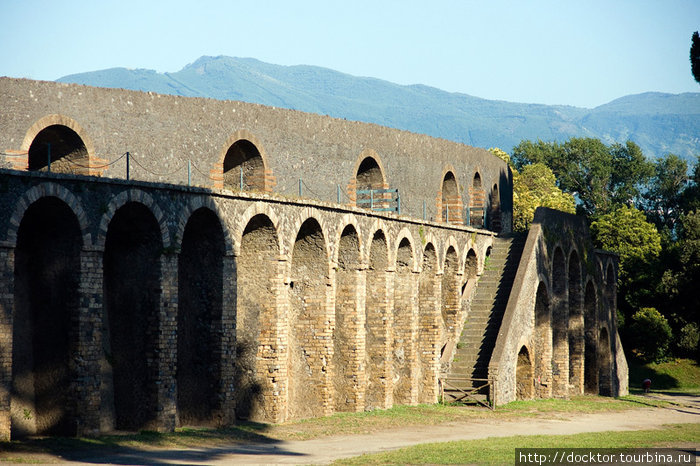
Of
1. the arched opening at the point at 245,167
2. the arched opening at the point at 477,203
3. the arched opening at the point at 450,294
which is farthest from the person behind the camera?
the arched opening at the point at 477,203

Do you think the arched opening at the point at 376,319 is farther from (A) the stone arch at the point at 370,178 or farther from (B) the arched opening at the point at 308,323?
(A) the stone arch at the point at 370,178

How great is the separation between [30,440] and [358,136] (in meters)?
15.6

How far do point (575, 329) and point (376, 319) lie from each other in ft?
44.7

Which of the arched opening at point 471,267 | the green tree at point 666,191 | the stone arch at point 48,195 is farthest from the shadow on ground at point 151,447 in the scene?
the green tree at point 666,191

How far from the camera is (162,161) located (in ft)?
75.0

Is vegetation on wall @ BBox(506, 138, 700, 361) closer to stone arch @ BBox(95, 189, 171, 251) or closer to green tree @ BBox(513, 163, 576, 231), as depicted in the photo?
green tree @ BBox(513, 163, 576, 231)

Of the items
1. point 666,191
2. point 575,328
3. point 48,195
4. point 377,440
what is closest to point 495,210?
point 575,328

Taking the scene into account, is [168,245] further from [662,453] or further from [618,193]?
[618,193]

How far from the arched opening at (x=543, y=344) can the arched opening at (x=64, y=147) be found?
1768cm

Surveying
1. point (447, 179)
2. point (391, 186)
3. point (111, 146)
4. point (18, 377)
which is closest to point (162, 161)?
point (111, 146)

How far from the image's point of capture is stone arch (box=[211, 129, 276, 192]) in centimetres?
2552

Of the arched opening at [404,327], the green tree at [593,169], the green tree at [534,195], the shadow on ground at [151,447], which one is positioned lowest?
the shadow on ground at [151,447]

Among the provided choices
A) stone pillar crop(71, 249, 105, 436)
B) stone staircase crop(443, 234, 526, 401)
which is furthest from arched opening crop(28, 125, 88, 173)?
stone staircase crop(443, 234, 526, 401)

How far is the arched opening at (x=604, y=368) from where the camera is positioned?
40438 mm
